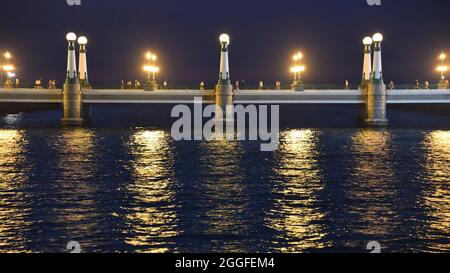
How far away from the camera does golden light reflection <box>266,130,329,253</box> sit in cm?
2073

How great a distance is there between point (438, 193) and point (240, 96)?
49.4 metres

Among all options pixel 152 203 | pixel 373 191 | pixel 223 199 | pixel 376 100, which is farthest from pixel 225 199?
pixel 376 100

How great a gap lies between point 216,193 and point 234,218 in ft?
19.3

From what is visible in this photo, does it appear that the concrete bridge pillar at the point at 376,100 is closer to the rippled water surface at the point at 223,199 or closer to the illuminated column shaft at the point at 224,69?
the illuminated column shaft at the point at 224,69

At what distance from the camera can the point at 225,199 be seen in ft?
91.9

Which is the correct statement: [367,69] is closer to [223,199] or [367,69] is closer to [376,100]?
[376,100]

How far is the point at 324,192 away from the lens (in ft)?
98.6

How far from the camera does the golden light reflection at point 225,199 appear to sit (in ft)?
70.1

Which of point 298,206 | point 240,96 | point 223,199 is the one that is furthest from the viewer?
point 240,96

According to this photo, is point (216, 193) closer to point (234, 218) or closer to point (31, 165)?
point (234, 218)

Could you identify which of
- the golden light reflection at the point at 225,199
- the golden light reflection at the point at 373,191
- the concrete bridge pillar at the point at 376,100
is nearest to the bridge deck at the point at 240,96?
the concrete bridge pillar at the point at 376,100

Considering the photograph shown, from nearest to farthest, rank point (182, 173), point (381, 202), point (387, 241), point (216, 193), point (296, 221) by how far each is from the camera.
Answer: point (387, 241), point (296, 221), point (381, 202), point (216, 193), point (182, 173)

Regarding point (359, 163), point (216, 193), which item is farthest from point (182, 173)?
point (359, 163)

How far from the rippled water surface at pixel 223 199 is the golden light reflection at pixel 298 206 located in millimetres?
44
